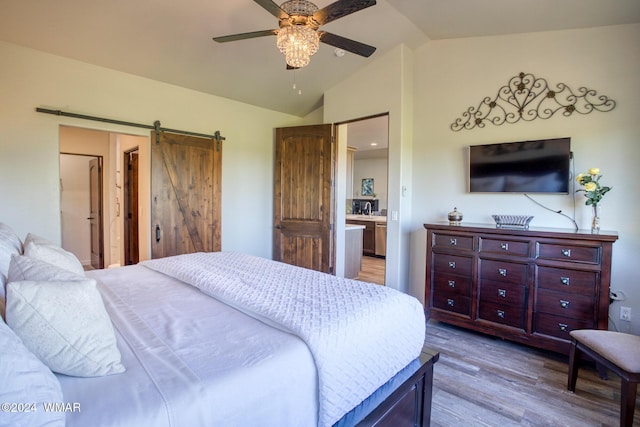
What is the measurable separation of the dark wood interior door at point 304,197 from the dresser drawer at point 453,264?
1424 millimetres

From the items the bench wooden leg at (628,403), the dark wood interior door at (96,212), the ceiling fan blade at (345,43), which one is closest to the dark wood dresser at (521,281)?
the bench wooden leg at (628,403)

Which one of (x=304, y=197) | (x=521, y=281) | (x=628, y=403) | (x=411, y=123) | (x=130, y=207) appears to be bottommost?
(x=628, y=403)

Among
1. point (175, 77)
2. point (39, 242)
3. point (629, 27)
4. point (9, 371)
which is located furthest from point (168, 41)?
point (629, 27)

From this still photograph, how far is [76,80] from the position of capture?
309 cm

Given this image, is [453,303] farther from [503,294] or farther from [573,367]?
[573,367]

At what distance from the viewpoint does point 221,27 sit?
2.93 metres

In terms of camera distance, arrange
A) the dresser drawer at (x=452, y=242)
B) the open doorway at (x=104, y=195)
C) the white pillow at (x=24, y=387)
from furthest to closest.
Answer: the open doorway at (x=104, y=195), the dresser drawer at (x=452, y=242), the white pillow at (x=24, y=387)

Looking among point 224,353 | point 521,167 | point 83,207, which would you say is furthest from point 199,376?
point 83,207

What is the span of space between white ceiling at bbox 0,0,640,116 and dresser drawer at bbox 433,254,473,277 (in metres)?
2.24

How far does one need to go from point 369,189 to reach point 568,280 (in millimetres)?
5777

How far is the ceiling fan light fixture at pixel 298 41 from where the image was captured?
6.70 feet

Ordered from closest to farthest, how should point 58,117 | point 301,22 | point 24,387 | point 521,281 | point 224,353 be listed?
point 24,387 → point 224,353 → point 301,22 → point 521,281 → point 58,117

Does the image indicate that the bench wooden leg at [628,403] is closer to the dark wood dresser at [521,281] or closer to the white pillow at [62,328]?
the dark wood dresser at [521,281]

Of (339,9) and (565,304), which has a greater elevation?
(339,9)
